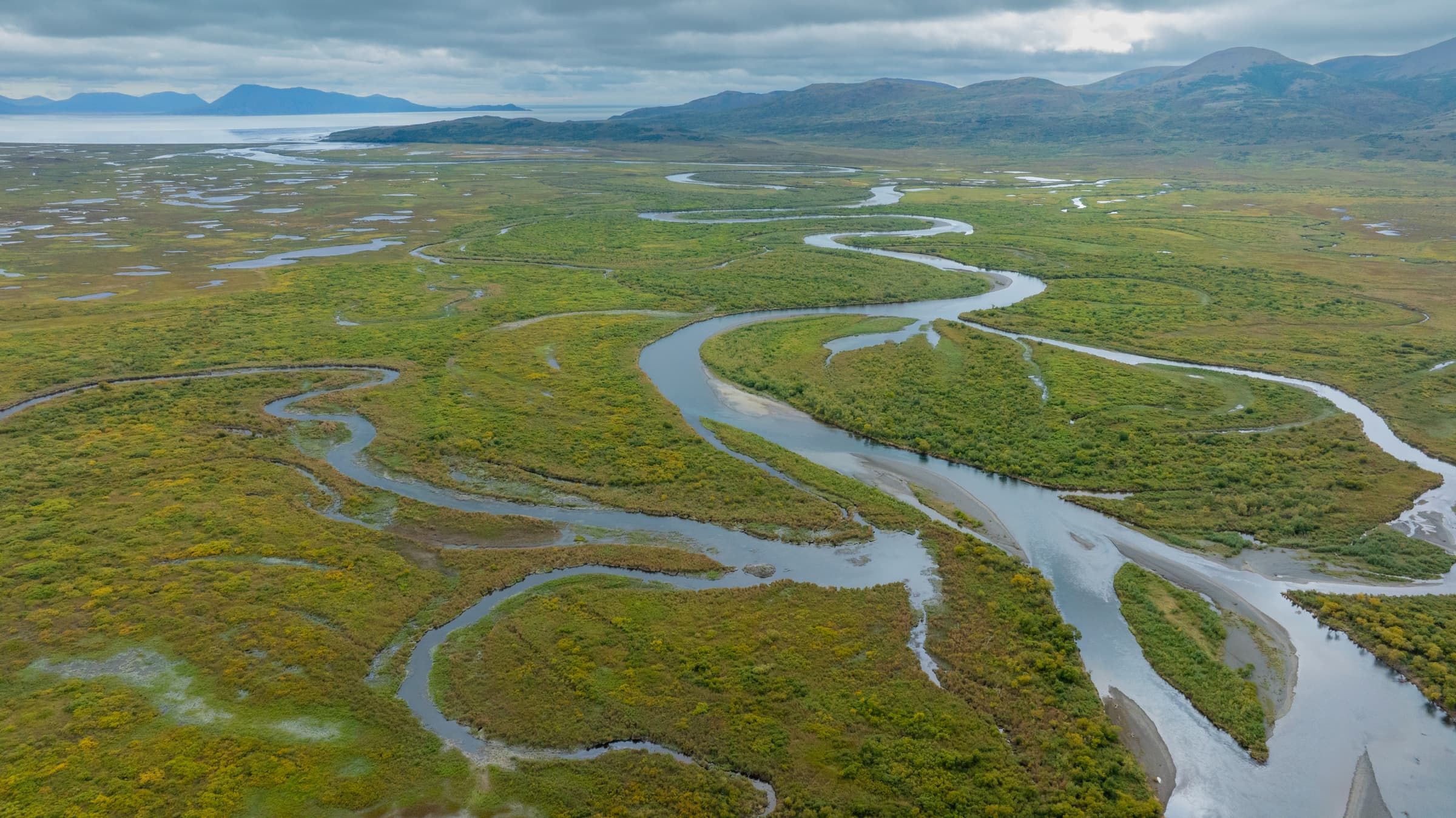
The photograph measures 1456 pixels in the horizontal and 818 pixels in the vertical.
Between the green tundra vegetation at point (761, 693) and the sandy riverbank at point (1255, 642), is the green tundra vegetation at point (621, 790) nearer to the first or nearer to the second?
the green tundra vegetation at point (761, 693)

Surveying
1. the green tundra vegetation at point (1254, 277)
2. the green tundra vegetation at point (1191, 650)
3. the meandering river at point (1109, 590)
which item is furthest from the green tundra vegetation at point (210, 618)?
the green tundra vegetation at point (1254, 277)

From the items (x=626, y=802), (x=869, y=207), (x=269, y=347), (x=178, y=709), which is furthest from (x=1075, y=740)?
(x=869, y=207)

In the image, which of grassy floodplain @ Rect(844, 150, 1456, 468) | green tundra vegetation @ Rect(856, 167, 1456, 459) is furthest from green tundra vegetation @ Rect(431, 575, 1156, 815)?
grassy floodplain @ Rect(844, 150, 1456, 468)

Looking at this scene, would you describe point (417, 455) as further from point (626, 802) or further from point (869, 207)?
point (869, 207)

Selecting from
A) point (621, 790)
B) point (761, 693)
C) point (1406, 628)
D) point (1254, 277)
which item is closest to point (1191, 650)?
point (1406, 628)

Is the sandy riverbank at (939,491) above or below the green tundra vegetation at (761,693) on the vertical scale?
above

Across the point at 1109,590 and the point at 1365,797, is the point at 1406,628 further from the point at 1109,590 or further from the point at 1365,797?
the point at 1109,590
